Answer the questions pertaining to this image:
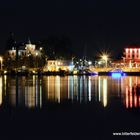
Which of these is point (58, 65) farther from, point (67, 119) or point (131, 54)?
point (67, 119)

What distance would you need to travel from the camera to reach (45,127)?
1597cm

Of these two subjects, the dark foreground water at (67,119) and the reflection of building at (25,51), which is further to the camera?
the reflection of building at (25,51)

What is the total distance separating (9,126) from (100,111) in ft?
16.5

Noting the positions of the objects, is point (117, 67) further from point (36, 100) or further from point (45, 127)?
point (45, 127)

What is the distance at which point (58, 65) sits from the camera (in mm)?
82062

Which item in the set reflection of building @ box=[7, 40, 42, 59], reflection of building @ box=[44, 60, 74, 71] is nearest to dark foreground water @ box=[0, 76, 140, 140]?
reflection of building @ box=[44, 60, 74, 71]

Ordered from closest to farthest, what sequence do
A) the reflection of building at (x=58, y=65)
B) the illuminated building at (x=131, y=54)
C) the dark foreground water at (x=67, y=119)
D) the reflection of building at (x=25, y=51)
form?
the dark foreground water at (x=67, y=119), the reflection of building at (x=58, y=65), the reflection of building at (x=25, y=51), the illuminated building at (x=131, y=54)

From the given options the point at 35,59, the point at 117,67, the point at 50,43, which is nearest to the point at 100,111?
the point at 35,59

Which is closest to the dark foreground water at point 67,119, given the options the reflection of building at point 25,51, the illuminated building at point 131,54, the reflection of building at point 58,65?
the reflection of building at point 58,65

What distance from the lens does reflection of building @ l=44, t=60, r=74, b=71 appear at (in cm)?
8125

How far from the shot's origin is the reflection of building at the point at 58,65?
81.2 metres

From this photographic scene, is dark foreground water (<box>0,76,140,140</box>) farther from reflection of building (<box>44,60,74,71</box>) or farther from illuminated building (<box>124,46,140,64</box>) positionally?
illuminated building (<box>124,46,140,64</box>)

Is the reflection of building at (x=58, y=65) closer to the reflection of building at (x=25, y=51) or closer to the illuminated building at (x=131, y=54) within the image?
the reflection of building at (x=25, y=51)

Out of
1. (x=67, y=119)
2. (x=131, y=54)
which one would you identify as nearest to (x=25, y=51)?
(x=131, y=54)
